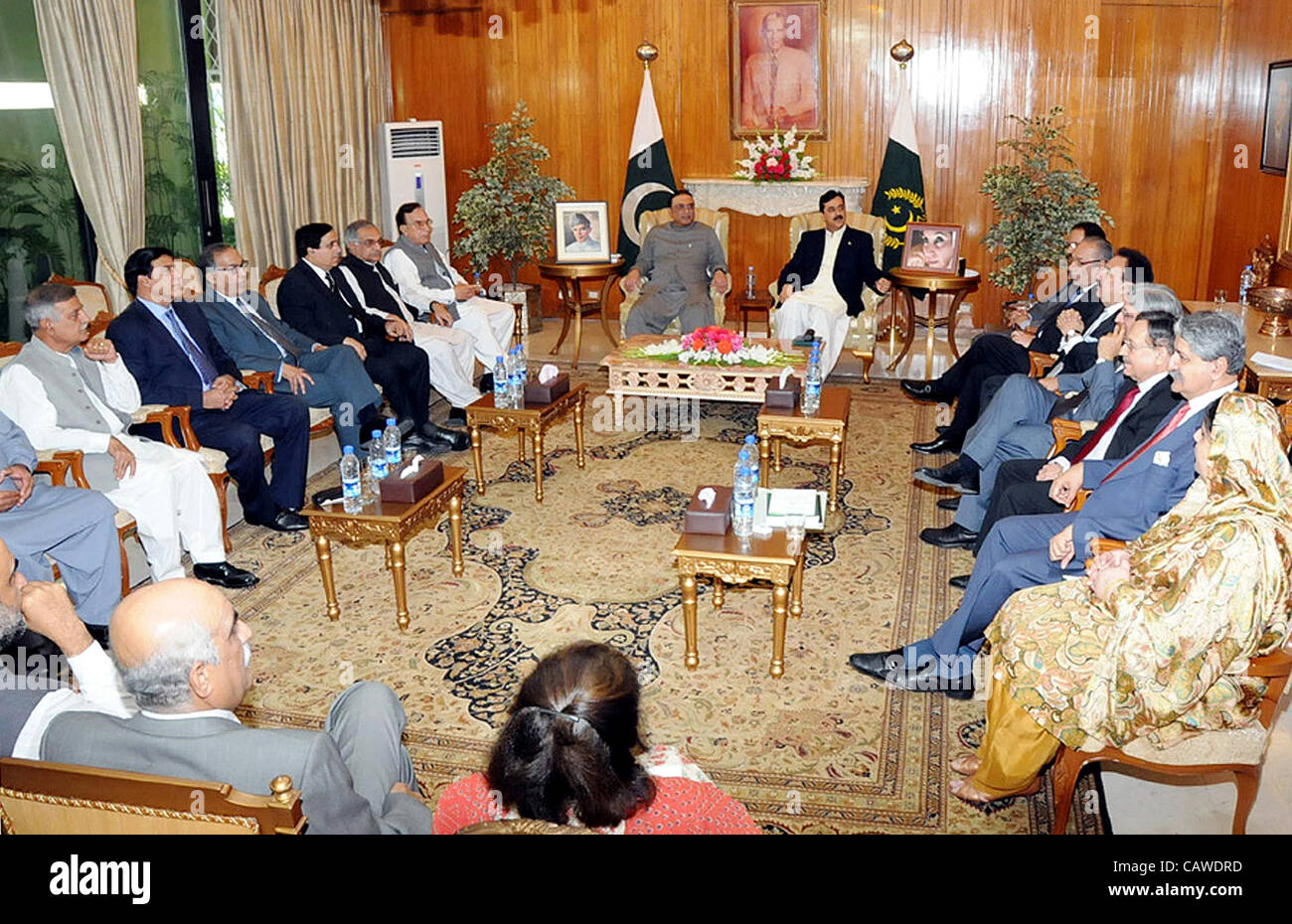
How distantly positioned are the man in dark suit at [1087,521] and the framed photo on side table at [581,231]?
543 centimetres

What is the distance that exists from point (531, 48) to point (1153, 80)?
527 centimetres

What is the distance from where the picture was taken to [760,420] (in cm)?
543

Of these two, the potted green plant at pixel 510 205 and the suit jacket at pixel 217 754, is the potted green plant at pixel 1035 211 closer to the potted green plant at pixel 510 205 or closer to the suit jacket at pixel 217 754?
the potted green plant at pixel 510 205

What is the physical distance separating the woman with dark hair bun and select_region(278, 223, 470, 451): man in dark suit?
4745 mm

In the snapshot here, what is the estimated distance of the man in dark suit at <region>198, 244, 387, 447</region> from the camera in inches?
234

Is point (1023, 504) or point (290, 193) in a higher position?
point (290, 193)

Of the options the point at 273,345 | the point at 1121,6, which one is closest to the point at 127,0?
the point at 273,345

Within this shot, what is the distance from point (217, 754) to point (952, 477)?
4202mm

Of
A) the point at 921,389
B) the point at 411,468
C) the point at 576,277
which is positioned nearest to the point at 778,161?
the point at 576,277

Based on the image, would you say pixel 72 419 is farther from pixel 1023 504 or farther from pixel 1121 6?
pixel 1121 6

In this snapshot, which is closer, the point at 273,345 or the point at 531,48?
the point at 273,345

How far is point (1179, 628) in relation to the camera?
2.69m

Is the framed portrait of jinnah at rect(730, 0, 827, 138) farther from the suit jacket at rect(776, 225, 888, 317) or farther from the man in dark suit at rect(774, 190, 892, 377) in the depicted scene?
the suit jacket at rect(776, 225, 888, 317)

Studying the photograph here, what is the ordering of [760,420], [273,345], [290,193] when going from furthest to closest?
[290,193] → [273,345] → [760,420]
